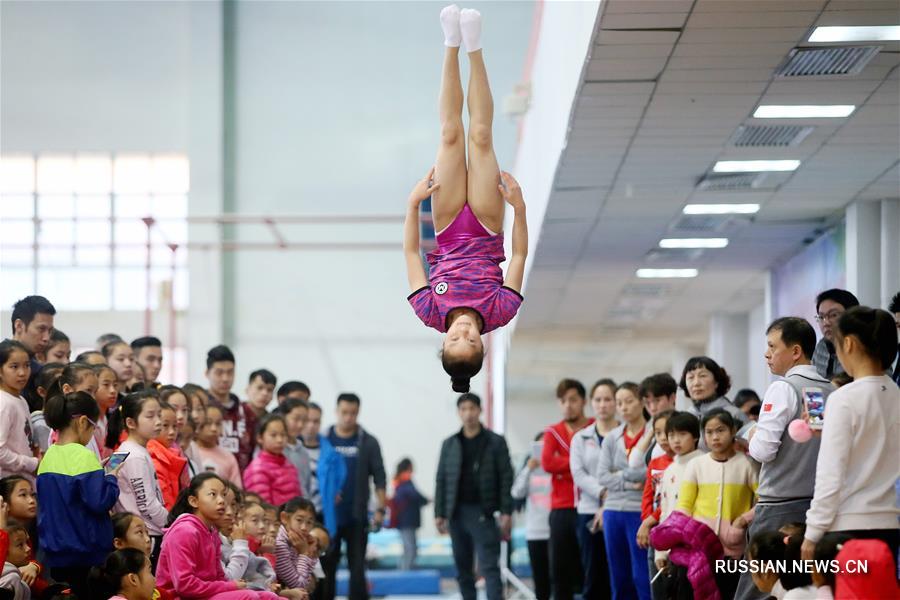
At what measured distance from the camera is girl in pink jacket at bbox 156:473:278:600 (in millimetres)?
5801

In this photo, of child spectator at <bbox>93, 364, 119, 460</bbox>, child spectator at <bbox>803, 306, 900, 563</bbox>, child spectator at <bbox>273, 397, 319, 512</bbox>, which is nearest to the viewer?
child spectator at <bbox>803, 306, 900, 563</bbox>

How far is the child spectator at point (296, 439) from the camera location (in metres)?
8.41

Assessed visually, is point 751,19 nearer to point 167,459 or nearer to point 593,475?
point 593,475

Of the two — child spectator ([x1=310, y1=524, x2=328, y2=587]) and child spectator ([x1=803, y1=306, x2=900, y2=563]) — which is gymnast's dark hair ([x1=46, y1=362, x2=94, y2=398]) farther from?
child spectator ([x1=803, y1=306, x2=900, y2=563])

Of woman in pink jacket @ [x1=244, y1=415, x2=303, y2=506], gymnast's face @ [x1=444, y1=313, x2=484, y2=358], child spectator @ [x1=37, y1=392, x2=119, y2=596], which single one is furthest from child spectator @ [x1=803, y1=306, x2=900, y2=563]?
woman in pink jacket @ [x1=244, y1=415, x2=303, y2=506]

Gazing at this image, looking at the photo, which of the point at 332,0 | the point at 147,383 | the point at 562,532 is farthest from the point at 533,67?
the point at 332,0

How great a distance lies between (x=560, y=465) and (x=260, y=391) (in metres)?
2.20

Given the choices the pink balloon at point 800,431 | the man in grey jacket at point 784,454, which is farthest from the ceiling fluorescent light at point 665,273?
the pink balloon at point 800,431

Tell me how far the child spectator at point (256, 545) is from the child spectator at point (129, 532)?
0.84 meters

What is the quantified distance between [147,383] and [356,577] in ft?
8.30

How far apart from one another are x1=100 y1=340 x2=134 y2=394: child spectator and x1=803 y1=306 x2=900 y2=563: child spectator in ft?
13.9

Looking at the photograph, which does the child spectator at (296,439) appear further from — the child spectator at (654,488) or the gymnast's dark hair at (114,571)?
the gymnast's dark hair at (114,571)

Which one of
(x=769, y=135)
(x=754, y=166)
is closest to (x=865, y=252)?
(x=754, y=166)

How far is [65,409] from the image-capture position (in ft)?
18.4
